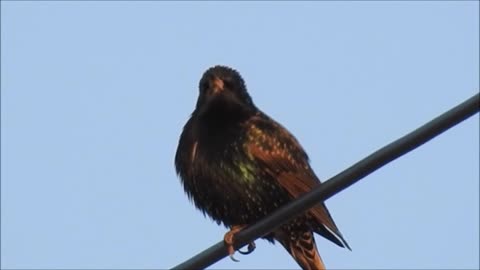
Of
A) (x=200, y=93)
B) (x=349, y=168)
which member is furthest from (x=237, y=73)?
(x=349, y=168)

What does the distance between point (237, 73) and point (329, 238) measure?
122 centimetres

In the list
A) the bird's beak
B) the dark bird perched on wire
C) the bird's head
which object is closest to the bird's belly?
the dark bird perched on wire

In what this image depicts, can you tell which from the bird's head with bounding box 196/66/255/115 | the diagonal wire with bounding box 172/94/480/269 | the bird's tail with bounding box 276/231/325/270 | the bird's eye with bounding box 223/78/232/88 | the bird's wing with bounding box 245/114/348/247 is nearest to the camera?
the diagonal wire with bounding box 172/94/480/269

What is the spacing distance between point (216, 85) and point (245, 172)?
607 mm

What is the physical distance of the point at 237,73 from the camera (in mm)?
6688

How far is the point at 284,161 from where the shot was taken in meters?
6.21

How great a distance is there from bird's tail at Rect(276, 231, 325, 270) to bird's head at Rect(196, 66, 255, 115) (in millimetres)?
772

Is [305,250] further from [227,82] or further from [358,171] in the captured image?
[358,171]

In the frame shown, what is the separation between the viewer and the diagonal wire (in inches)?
138

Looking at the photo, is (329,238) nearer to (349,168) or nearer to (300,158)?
(300,158)

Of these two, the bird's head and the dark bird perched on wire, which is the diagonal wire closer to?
the dark bird perched on wire

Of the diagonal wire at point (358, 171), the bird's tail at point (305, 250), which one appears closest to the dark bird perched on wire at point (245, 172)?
the bird's tail at point (305, 250)

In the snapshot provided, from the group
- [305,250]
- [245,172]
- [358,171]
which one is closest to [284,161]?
[245,172]

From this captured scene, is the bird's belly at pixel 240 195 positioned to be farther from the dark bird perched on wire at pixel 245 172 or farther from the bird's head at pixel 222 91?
the bird's head at pixel 222 91
